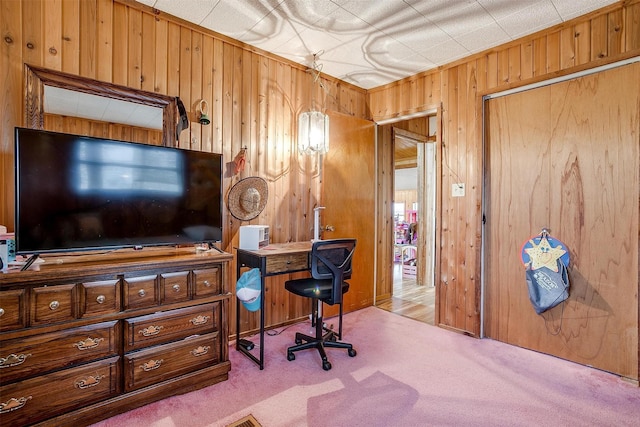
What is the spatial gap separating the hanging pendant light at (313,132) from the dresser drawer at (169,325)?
1644mm

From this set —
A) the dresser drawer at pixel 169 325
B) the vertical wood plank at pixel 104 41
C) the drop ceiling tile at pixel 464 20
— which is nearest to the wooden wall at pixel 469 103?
the drop ceiling tile at pixel 464 20

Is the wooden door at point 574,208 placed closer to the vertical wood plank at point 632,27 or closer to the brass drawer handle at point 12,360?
the vertical wood plank at point 632,27

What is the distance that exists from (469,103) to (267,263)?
238cm

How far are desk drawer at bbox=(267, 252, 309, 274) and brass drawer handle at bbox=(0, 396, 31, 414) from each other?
1.44 metres

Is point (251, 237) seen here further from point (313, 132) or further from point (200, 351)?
point (313, 132)

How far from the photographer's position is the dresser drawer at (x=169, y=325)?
6.17 feet

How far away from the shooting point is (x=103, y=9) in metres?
2.21

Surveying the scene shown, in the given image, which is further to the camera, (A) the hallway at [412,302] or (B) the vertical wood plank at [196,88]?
(A) the hallway at [412,302]

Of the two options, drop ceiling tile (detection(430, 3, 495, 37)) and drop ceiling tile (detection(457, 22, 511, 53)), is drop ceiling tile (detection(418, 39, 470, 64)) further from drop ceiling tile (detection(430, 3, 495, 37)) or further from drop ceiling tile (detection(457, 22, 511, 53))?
drop ceiling tile (detection(430, 3, 495, 37))

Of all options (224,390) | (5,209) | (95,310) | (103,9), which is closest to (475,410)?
(224,390)

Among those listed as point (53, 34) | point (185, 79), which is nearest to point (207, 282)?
point (185, 79)

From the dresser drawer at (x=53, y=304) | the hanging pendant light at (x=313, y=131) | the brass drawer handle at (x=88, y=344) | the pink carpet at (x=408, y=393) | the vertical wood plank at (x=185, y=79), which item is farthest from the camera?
the hanging pendant light at (x=313, y=131)

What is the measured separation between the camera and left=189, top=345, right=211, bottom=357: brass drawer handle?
210 centimetres

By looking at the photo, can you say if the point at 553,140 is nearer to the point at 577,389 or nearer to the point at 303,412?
the point at 577,389
